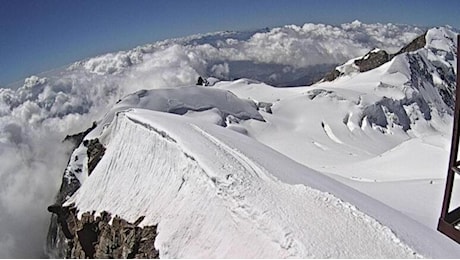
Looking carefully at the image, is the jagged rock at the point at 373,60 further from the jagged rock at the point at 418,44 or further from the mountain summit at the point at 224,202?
the mountain summit at the point at 224,202

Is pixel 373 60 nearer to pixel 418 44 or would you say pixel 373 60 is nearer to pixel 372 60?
pixel 372 60

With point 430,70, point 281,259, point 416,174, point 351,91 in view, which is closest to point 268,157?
point 281,259

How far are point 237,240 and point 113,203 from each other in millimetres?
6350

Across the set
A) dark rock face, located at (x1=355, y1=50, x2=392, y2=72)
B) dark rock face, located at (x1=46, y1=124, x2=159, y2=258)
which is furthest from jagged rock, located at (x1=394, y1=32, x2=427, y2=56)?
dark rock face, located at (x1=46, y1=124, x2=159, y2=258)

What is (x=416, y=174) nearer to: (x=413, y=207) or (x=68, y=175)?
(x=413, y=207)

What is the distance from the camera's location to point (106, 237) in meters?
13.3

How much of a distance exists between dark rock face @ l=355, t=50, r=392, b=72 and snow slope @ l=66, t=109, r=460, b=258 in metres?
94.3

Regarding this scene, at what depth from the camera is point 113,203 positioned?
14227 mm

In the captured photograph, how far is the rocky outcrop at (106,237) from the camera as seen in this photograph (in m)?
11.4

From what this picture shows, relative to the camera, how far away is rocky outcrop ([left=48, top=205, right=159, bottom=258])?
37.2ft

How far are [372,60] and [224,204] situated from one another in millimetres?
Result: 107671

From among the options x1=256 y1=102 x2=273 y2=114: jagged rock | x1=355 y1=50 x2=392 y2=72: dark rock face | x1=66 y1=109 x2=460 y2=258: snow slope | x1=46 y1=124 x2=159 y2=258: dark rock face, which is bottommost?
x1=355 y1=50 x2=392 y2=72: dark rock face

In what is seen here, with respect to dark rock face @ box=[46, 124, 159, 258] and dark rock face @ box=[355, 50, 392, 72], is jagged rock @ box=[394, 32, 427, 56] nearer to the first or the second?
dark rock face @ box=[355, 50, 392, 72]

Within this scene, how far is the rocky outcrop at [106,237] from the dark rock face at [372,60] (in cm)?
9468
